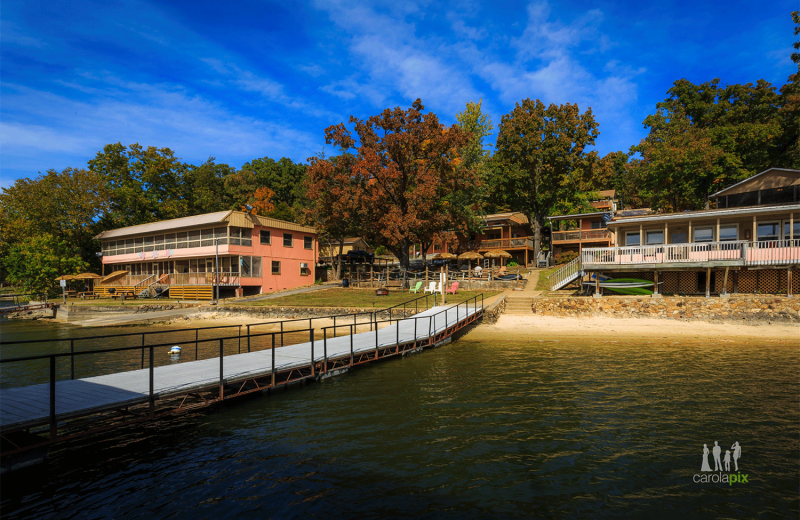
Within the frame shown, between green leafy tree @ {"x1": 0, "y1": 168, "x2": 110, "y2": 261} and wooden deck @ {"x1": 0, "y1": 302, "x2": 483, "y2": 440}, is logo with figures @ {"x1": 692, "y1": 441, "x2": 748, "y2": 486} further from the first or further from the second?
green leafy tree @ {"x1": 0, "y1": 168, "x2": 110, "y2": 261}

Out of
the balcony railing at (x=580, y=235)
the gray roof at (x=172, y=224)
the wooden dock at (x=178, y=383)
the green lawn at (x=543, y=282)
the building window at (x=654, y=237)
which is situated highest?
the gray roof at (x=172, y=224)

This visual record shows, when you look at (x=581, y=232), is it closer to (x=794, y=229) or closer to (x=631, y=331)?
(x=794, y=229)

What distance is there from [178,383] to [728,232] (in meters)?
34.4

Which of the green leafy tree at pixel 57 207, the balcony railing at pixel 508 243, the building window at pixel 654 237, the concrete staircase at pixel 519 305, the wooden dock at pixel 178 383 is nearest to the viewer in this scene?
the wooden dock at pixel 178 383

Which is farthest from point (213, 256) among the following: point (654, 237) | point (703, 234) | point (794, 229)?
point (794, 229)

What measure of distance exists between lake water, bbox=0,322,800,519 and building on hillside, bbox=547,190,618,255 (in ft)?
103

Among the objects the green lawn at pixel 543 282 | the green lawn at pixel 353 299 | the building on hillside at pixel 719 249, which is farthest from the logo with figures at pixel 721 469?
the green lawn at pixel 543 282

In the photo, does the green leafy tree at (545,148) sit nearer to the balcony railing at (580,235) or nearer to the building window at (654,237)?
the balcony railing at (580,235)

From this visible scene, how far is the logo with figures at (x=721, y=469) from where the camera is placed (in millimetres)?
7324

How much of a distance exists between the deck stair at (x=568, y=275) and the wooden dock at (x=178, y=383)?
16.2 meters

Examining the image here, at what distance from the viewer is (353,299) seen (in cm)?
3369

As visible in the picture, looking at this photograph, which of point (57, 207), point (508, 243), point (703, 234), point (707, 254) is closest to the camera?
point (707, 254)

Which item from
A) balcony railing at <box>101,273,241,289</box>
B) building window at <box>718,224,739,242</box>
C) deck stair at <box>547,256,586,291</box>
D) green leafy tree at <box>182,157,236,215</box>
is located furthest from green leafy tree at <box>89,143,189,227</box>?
building window at <box>718,224,739,242</box>

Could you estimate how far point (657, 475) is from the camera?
24.6 ft
